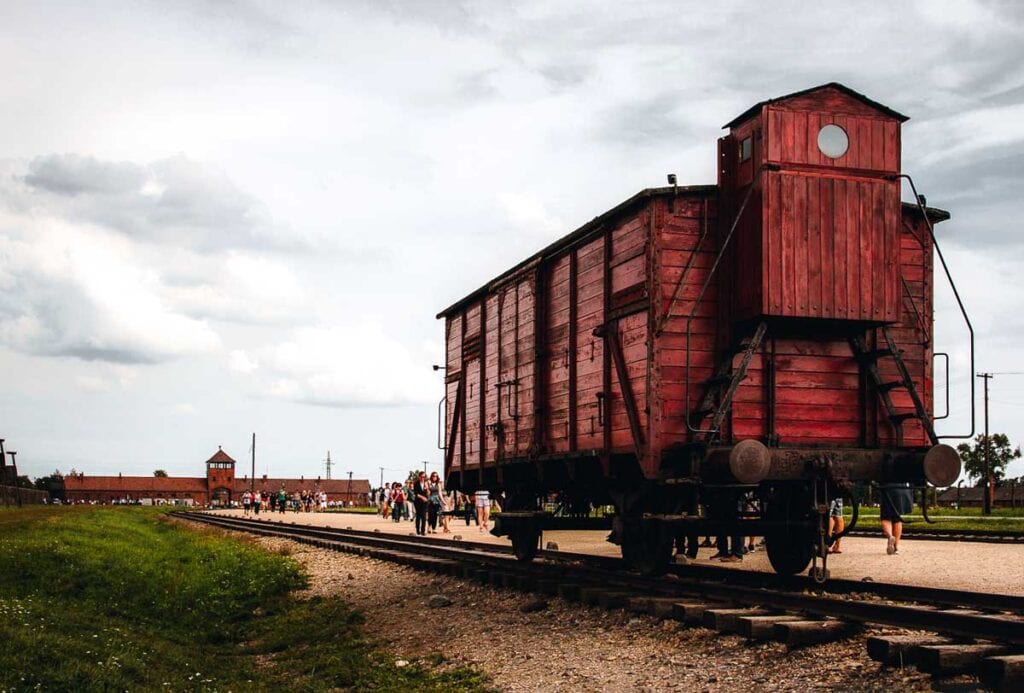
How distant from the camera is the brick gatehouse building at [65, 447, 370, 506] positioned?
147 m

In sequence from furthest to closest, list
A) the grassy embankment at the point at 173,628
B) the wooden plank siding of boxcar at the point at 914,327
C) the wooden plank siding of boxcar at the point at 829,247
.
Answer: the wooden plank siding of boxcar at the point at 914,327 < the wooden plank siding of boxcar at the point at 829,247 < the grassy embankment at the point at 173,628

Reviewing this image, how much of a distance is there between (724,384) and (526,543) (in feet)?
18.8

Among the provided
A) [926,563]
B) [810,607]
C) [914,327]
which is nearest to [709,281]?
[914,327]

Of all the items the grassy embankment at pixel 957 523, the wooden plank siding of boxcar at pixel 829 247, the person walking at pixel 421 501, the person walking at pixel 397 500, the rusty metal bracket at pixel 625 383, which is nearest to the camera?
the wooden plank siding of boxcar at pixel 829 247

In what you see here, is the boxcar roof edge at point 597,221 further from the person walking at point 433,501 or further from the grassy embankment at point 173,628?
the person walking at point 433,501

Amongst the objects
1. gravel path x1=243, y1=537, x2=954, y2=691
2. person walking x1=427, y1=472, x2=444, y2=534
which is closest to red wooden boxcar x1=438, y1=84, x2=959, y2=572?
gravel path x1=243, y1=537, x2=954, y2=691

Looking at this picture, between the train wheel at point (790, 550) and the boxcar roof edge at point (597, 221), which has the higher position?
the boxcar roof edge at point (597, 221)

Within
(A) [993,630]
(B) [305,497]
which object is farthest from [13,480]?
(A) [993,630]

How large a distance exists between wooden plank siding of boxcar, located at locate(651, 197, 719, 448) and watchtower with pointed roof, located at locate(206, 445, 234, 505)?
5744 inches

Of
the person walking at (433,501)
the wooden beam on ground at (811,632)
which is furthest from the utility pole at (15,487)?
the wooden beam on ground at (811,632)

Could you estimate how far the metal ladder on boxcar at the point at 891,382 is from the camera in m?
11.4

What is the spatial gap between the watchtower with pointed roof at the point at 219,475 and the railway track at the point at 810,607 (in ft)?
472

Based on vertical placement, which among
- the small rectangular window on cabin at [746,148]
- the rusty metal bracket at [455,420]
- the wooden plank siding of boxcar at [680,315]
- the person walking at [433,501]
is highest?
the small rectangular window on cabin at [746,148]

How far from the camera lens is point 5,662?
8.52m
